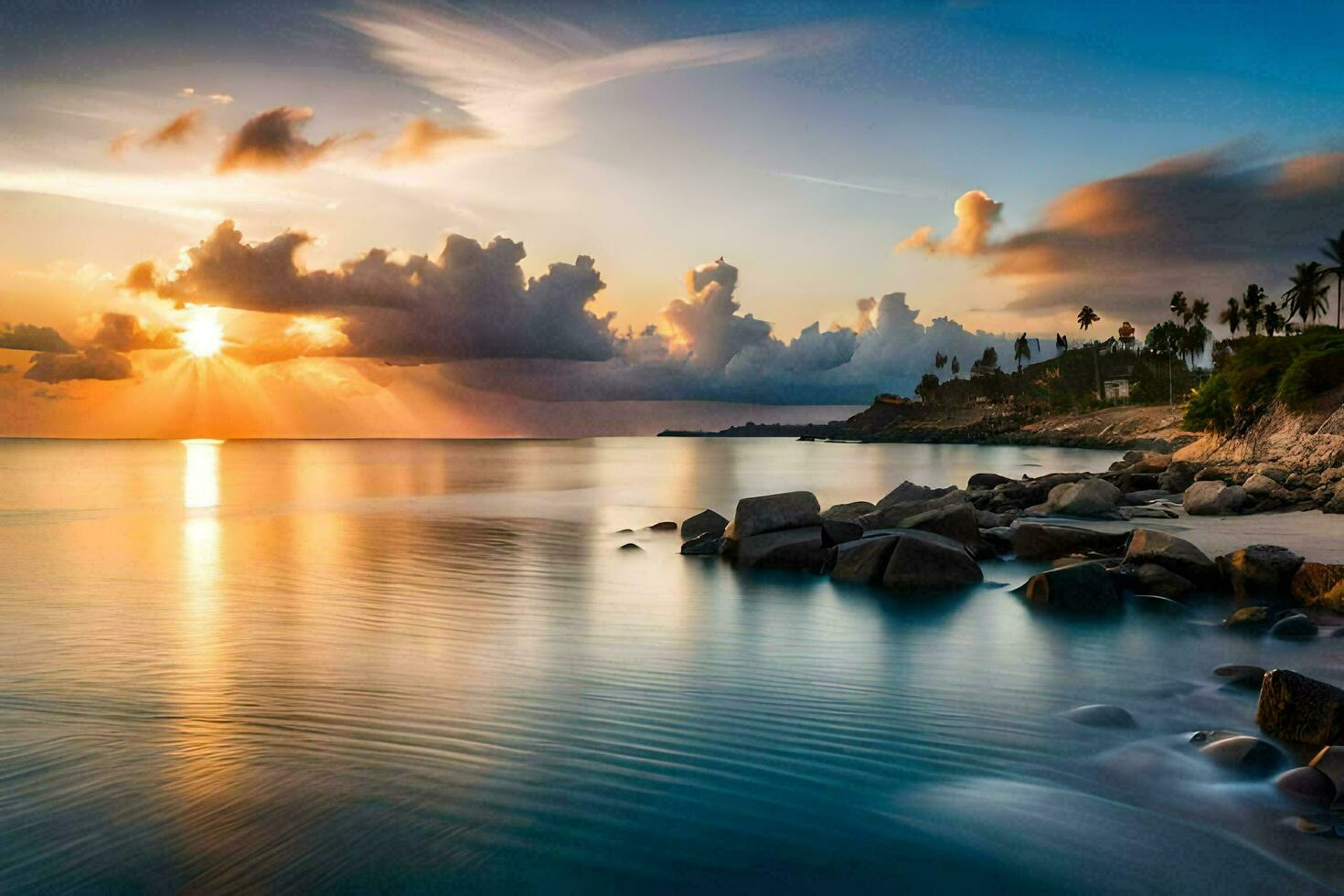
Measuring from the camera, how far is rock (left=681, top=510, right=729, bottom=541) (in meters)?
26.9

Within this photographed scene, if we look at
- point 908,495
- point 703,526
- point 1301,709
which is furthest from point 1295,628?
point 908,495

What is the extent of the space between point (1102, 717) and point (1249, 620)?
616 cm

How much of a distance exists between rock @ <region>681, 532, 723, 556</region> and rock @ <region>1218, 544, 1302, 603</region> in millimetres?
12022

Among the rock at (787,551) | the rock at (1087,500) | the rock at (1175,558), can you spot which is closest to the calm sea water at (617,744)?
the rock at (787,551)

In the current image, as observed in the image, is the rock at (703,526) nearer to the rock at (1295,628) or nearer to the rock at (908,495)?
the rock at (908,495)

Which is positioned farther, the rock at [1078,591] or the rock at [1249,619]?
the rock at [1078,591]

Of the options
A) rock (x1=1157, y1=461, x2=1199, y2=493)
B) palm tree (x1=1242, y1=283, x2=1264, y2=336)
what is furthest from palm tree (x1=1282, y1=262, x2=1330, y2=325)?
rock (x1=1157, y1=461, x2=1199, y2=493)

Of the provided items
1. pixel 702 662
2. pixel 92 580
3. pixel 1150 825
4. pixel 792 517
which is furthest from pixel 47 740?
pixel 792 517

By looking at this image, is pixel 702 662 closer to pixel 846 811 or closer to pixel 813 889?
pixel 846 811

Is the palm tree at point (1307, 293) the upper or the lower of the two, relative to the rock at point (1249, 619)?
upper

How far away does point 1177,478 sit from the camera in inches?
1410

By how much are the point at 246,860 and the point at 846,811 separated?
4568 millimetres

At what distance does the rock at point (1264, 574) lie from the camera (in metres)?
16.1

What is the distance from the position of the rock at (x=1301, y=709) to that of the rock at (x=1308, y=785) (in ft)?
3.45
